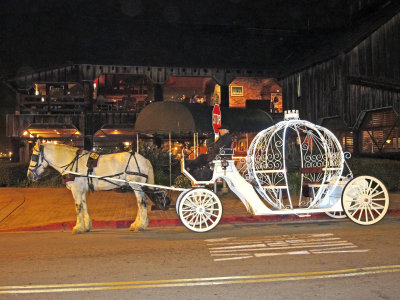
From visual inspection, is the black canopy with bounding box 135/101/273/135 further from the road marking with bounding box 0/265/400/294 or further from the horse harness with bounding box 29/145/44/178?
the road marking with bounding box 0/265/400/294

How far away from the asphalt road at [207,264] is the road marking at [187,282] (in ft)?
0.04

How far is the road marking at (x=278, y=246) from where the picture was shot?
6625 millimetres

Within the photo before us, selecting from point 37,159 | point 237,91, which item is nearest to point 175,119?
point 37,159

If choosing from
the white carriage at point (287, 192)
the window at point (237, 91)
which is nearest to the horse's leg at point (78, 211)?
the white carriage at point (287, 192)

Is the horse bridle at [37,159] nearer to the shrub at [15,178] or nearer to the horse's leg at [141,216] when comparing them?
the horse's leg at [141,216]

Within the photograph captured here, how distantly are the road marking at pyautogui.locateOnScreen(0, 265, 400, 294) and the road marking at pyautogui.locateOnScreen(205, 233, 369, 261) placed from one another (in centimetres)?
99

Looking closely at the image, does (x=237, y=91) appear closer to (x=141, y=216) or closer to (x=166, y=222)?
(x=166, y=222)

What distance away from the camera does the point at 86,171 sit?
886 cm

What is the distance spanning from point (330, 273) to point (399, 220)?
518cm

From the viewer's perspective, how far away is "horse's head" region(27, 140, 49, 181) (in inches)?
346

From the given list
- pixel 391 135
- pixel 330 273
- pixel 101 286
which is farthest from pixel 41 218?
pixel 391 135

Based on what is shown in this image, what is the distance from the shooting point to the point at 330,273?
552cm

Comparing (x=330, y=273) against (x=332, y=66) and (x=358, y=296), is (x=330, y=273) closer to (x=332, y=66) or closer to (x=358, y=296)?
(x=358, y=296)

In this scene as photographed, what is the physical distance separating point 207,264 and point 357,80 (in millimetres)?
16056
